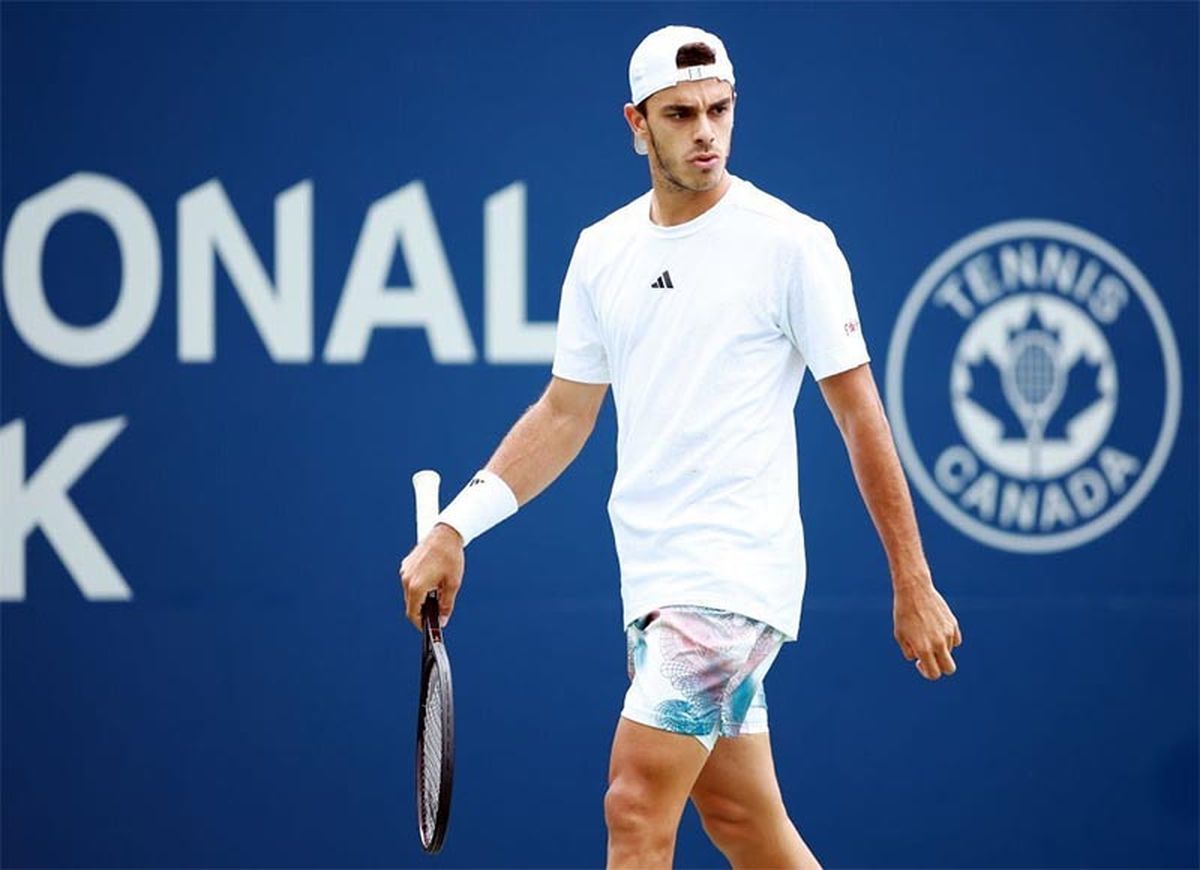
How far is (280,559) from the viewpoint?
5816 mm

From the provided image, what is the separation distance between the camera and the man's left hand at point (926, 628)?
12.3 ft

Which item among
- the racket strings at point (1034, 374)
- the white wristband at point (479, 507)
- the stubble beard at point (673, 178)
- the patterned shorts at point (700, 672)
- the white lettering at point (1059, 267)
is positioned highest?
the stubble beard at point (673, 178)

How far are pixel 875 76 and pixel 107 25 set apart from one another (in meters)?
1.96

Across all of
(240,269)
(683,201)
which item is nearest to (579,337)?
(683,201)

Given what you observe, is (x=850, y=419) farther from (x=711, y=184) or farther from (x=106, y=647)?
(x=106, y=647)

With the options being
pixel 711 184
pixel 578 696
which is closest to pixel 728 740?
pixel 711 184

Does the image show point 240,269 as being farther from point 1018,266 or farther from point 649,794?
point 649,794

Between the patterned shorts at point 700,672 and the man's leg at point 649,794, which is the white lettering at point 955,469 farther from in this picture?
the man's leg at point 649,794

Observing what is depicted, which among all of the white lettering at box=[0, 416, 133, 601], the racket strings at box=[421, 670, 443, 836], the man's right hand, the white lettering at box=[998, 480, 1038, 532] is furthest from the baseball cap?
the white lettering at box=[0, 416, 133, 601]

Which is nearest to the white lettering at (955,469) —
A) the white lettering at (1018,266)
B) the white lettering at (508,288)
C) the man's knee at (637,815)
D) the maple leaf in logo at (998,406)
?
the maple leaf in logo at (998,406)

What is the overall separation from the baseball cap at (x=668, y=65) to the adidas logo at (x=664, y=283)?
320mm

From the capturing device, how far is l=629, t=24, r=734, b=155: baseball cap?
3998mm

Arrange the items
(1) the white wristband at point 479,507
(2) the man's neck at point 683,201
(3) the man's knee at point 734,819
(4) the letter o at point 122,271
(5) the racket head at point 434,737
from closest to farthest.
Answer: (5) the racket head at point 434,737 → (3) the man's knee at point 734,819 → (2) the man's neck at point 683,201 → (1) the white wristband at point 479,507 → (4) the letter o at point 122,271

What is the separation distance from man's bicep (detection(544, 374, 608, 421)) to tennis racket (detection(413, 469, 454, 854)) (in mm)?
272
